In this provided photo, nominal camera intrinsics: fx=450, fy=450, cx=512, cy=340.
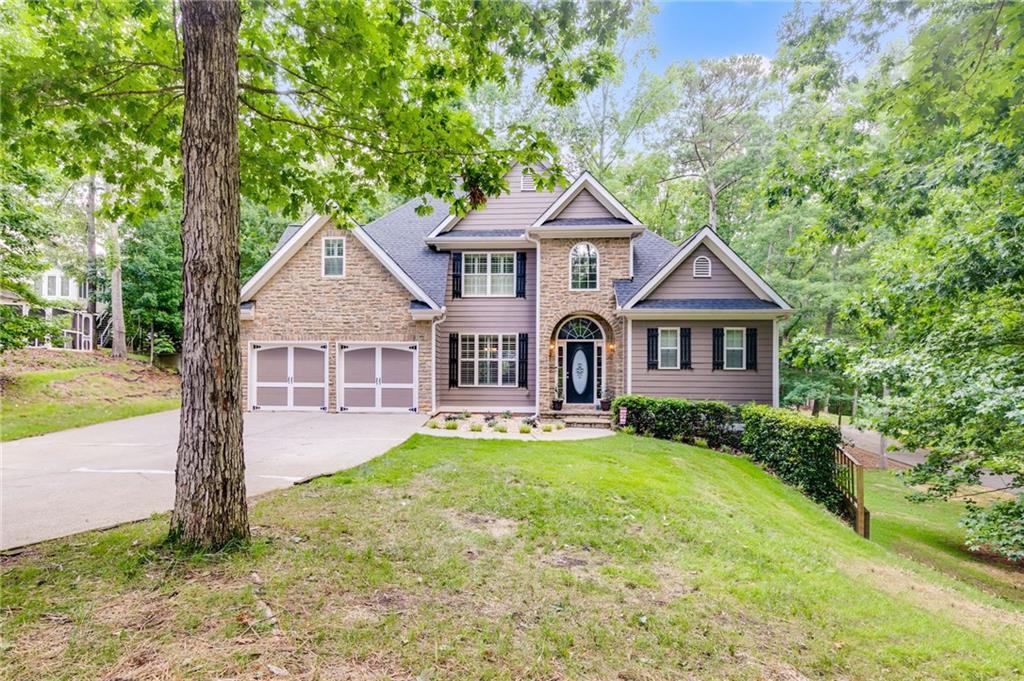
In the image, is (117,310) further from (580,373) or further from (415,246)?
(580,373)

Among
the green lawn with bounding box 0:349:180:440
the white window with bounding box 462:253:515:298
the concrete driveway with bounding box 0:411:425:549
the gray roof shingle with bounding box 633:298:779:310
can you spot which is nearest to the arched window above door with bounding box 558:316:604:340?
the gray roof shingle with bounding box 633:298:779:310

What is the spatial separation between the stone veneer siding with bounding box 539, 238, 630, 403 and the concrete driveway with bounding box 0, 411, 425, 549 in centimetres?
434

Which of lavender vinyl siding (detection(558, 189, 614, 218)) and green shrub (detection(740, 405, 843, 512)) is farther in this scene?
lavender vinyl siding (detection(558, 189, 614, 218))

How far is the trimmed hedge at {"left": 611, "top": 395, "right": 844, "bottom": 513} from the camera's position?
8719 millimetres

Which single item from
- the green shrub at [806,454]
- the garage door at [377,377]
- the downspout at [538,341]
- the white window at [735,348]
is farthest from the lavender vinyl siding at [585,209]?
the green shrub at [806,454]

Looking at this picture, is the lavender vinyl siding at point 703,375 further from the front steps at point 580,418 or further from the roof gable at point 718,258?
the front steps at point 580,418

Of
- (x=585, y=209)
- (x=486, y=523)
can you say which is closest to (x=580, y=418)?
(x=585, y=209)

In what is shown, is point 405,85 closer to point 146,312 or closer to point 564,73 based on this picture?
point 564,73

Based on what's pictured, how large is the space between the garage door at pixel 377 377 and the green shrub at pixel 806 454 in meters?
9.37

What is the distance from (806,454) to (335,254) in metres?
13.0

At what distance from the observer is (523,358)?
1430 cm

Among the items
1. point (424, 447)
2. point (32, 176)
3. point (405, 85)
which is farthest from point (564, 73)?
point (32, 176)

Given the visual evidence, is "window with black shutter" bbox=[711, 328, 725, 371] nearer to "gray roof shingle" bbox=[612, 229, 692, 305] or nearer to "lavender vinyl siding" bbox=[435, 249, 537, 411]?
"gray roof shingle" bbox=[612, 229, 692, 305]

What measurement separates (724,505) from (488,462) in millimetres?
3386
